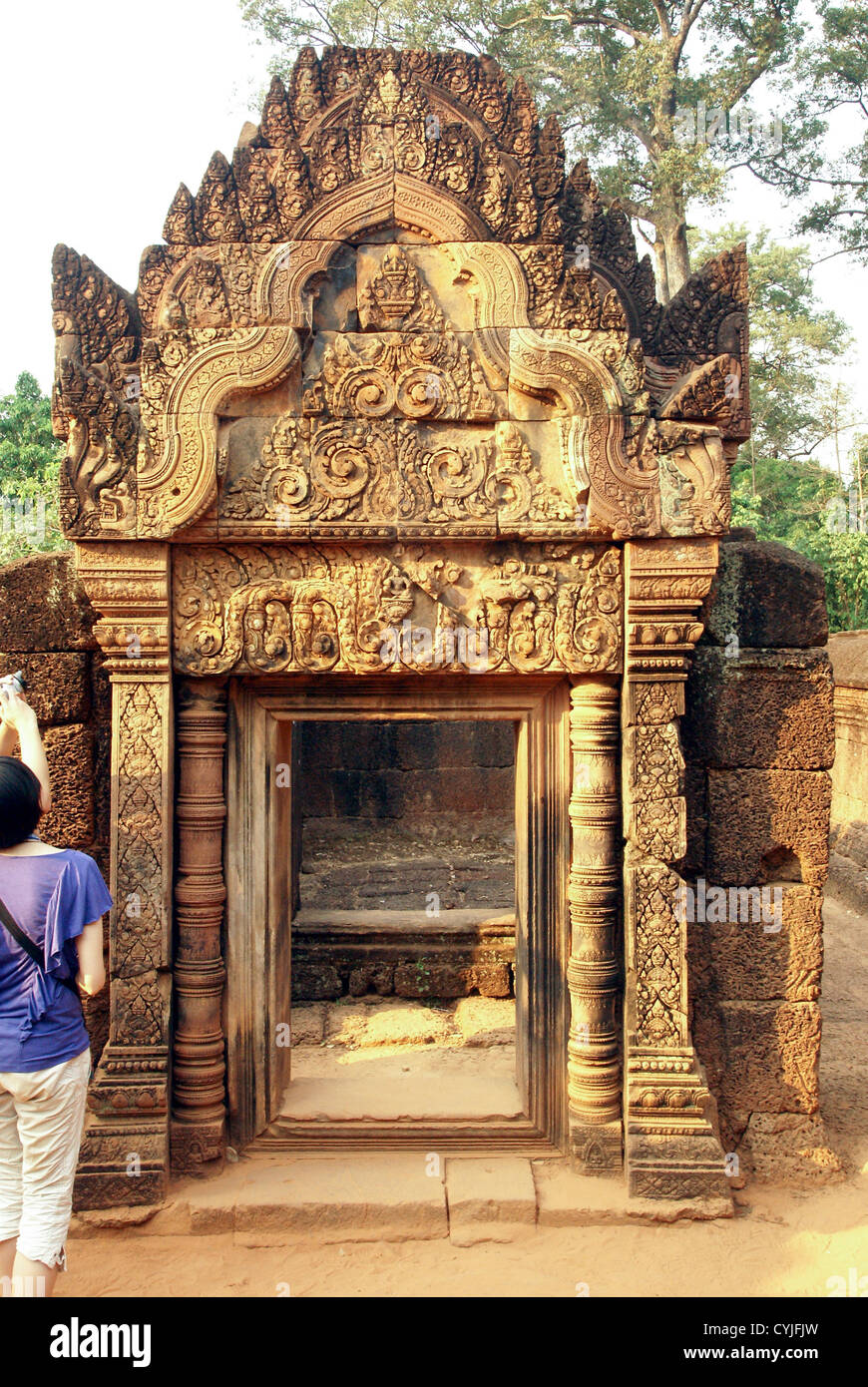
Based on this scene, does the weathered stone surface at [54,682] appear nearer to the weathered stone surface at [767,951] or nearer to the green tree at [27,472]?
the weathered stone surface at [767,951]

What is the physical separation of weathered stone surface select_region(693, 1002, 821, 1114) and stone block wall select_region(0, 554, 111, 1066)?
2970 mm

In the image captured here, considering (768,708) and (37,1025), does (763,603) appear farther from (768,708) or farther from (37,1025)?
(37,1025)

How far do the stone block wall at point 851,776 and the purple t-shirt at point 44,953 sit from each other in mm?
9091

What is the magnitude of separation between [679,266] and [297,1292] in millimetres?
15382

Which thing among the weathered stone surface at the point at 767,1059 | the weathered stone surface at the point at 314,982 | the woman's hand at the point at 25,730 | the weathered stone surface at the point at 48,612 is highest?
the weathered stone surface at the point at 48,612

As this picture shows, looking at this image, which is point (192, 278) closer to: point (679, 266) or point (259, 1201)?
point (259, 1201)

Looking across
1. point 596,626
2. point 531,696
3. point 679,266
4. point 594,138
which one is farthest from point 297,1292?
point 594,138

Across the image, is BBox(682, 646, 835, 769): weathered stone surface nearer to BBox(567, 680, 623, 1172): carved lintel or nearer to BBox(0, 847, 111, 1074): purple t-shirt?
BBox(567, 680, 623, 1172): carved lintel

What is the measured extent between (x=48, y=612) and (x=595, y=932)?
9.36ft

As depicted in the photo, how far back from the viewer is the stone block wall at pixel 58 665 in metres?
4.75

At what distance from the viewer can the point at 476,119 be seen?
175 inches

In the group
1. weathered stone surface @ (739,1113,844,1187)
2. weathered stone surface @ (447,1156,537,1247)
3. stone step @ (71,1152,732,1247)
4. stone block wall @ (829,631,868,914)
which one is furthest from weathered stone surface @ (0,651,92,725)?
stone block wall @ (829,631,868,914)

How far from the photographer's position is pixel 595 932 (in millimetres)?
4633

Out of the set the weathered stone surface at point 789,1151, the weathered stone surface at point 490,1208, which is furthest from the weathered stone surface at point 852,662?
the weathered stone surface at point 490,1208
